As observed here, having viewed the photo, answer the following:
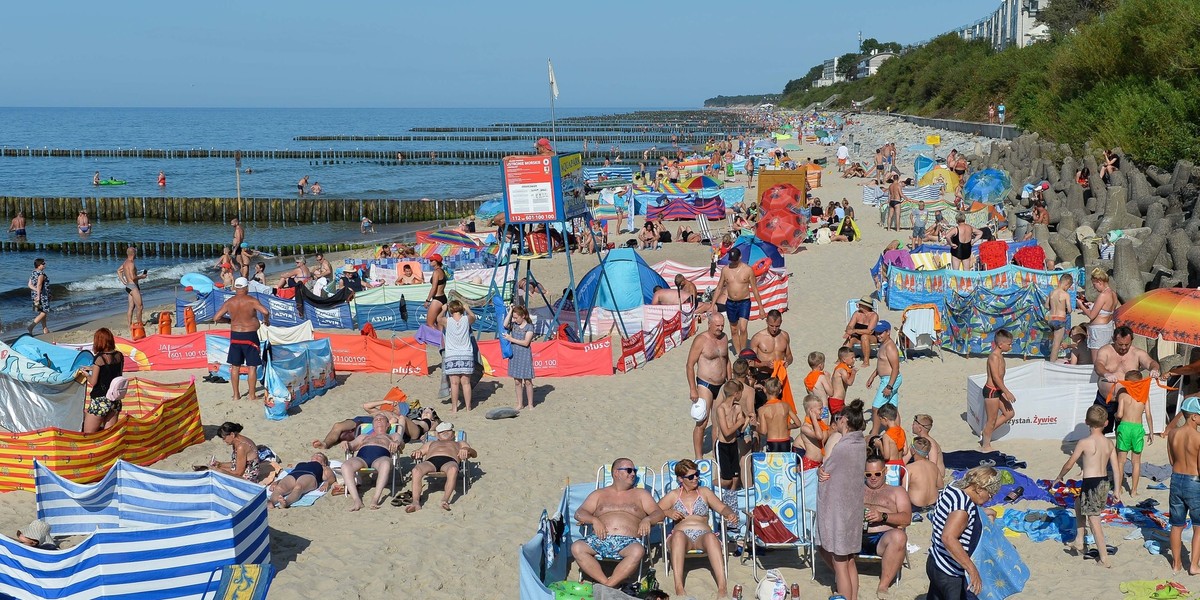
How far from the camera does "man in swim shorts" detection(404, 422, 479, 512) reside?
27.4ft

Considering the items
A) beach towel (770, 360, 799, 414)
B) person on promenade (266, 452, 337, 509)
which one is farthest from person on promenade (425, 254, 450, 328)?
beach towel (770, 360, 799, 414)

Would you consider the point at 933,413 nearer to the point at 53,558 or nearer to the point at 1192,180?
the point at 53,558

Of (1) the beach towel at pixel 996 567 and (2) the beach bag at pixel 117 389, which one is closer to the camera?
(1) the beach towel at pixel 996 567

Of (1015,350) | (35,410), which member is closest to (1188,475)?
(1015,350)

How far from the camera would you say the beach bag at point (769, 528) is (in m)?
6.86

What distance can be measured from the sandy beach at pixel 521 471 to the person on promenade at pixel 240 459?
2.29 ft

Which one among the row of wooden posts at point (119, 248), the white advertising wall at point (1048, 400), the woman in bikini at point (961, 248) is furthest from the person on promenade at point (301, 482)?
the row of wooden posts at point (119, 248)

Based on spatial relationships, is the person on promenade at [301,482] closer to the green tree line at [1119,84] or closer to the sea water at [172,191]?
the sea water at [172,191]

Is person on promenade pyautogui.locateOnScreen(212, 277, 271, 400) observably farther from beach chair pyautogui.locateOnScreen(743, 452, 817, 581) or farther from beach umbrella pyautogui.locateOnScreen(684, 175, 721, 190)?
beach umbrella pyautogui.locateOnScreen(684, 175, 721, 190)

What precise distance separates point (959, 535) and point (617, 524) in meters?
2.14

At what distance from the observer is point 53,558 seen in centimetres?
618

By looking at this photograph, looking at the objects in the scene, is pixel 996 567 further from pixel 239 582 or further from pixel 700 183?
pixel 700 183

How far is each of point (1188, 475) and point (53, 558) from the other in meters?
7.24

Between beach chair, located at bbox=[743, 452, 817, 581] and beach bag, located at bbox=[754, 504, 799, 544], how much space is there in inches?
0.8
